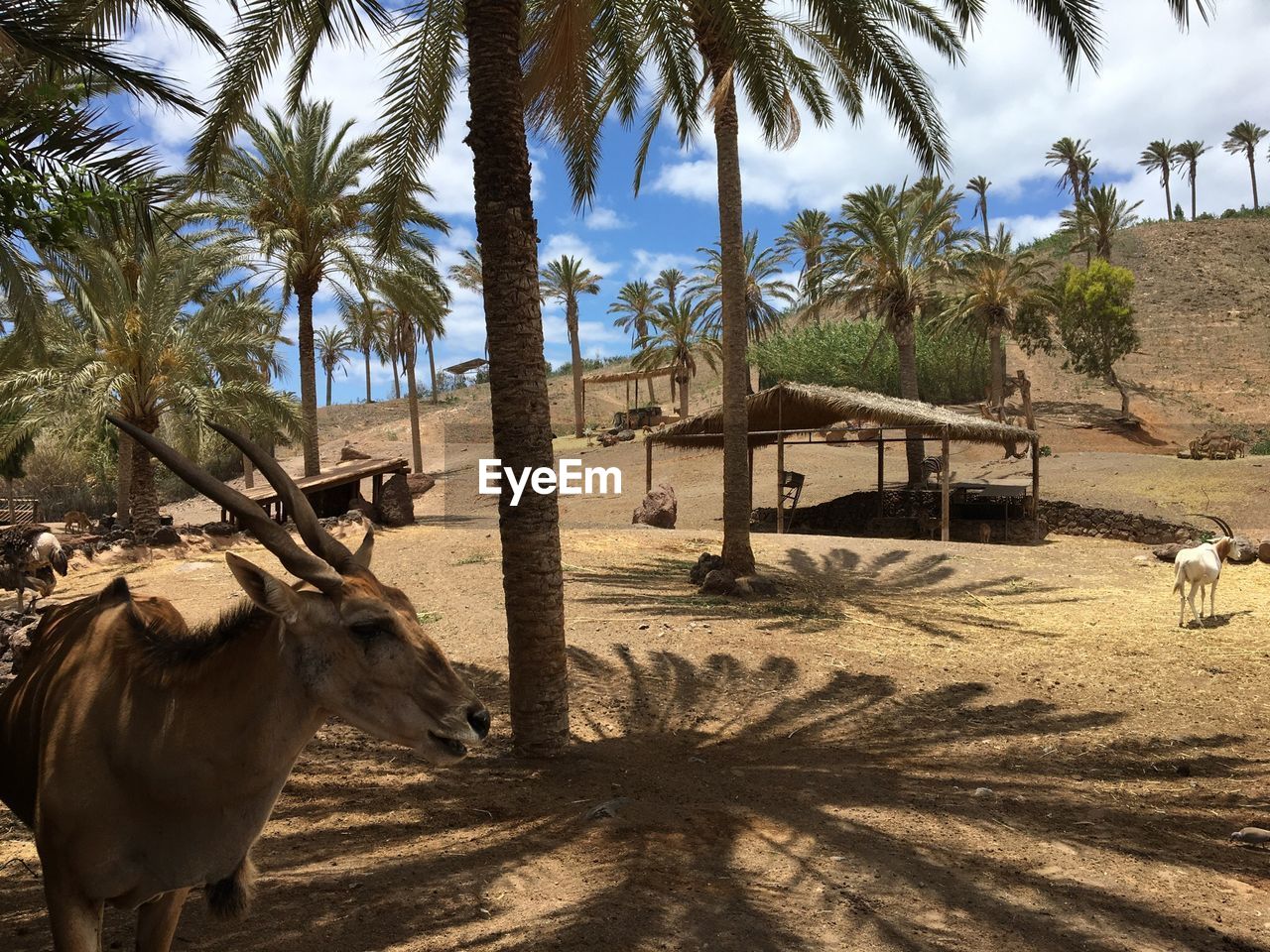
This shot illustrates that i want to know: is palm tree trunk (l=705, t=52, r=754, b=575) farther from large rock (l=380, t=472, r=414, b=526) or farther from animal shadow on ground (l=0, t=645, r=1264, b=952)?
large rock (l=380, t=472, r=414, b=526)

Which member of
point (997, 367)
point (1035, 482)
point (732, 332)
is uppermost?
point (997, 367)

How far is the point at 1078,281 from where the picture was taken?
48.9m

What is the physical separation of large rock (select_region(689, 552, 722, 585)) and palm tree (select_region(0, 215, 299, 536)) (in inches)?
411

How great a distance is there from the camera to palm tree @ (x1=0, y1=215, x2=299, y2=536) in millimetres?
17625

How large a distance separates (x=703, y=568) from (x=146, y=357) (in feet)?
39.4

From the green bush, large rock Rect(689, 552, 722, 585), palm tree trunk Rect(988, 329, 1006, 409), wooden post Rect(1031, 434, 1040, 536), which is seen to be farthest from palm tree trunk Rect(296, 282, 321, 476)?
the green bush

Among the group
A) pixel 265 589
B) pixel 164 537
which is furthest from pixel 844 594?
pixel 164 537

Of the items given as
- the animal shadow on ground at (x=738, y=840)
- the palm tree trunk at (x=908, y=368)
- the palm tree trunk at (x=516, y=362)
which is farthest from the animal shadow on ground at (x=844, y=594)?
the palm tree trunk at (x=908, y=368)

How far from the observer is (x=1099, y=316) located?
48.1m

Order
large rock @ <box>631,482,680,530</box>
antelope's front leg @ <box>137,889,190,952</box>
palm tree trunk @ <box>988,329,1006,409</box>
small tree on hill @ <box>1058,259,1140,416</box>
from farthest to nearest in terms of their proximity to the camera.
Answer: small tree on hill @ <box>1058,259,1140,416</box>, palm tree trunk @ <box>988,329,1006,409</box>, large rock @ <box>631,482,680,530</box>, antelope's front leg @ <box>137,889,190,952</box>

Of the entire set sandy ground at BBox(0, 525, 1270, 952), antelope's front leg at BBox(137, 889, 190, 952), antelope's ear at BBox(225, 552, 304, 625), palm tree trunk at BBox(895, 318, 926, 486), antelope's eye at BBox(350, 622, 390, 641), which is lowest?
sandy ground at BBox(0, 525, 1270, 952)

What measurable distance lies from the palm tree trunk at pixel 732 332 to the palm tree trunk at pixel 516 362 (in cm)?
755

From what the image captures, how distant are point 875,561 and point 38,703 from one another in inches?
592

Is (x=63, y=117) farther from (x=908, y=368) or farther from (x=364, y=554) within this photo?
(x=908, y=368)
